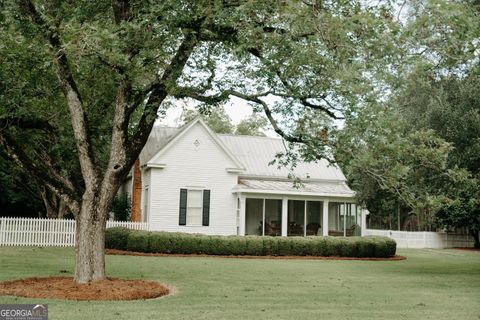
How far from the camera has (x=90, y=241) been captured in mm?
11766

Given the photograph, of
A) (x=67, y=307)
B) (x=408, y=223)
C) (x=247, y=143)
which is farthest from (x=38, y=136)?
(x=408, y=223)

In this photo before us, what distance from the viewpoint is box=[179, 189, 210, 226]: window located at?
90.5 ft

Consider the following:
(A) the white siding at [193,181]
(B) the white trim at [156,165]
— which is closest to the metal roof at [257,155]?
(A) the white siding at [193,181]

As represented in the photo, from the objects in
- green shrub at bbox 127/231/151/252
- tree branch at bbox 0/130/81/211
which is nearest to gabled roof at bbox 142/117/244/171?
green shrub at bbox 127/231/151/252

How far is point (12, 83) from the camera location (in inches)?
526

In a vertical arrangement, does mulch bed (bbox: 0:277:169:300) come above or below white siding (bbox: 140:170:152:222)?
below

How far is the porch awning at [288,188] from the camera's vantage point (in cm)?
2820

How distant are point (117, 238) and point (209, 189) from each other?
21.1 ft

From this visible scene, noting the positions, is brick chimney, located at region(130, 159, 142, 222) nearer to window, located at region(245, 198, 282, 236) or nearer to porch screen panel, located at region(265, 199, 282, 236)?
window, located at region(245, 198, 282, 236)

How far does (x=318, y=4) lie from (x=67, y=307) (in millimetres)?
6469

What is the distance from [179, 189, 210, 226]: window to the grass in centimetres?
704

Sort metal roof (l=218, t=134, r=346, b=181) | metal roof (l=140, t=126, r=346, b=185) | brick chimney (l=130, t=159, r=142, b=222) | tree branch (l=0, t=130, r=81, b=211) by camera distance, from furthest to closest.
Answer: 1. metal roof (l=218, t=134, r=346, b=181)
2. metal roof (l=140, t=126, r=346, b=185)
3. brick chimney (l=130, t=159, r=142, b=222)
4. tree branch (l=0, t=130, r=81, b=211)

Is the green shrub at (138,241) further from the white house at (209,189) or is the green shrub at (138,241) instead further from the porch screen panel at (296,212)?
the porch screen panel at (296,212)

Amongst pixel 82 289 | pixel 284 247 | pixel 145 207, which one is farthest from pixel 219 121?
pixel 82 289
